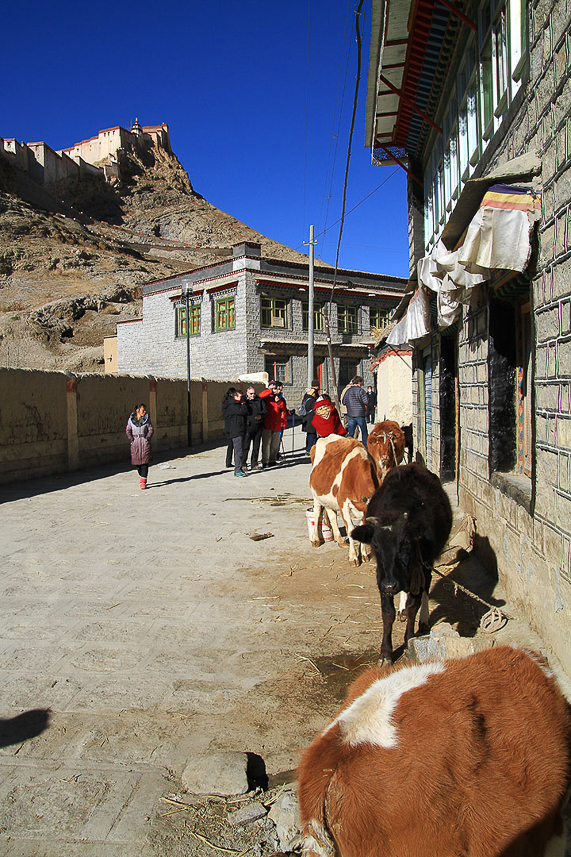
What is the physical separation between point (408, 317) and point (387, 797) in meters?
8.78

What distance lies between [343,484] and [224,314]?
31841 mm

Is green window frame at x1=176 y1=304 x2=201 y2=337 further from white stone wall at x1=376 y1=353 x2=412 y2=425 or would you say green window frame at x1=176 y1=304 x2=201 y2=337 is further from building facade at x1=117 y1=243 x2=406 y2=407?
white stone wall at x1=376 y1=353 x2=412 y2=425

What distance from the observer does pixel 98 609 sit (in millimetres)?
5270

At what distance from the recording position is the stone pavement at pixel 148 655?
273 centimetres

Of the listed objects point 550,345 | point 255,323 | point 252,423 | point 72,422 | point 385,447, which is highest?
point 255,323

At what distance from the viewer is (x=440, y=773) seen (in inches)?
70.9

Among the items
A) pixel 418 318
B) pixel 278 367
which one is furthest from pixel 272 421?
pixel 278 367

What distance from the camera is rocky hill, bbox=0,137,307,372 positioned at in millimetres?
49031

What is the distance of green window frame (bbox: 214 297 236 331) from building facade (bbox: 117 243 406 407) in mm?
63

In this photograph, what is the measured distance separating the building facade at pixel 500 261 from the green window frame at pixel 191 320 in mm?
29240

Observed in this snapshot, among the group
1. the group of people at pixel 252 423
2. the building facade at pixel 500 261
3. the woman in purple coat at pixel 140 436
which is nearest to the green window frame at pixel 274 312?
the group of people at pixel 252 423

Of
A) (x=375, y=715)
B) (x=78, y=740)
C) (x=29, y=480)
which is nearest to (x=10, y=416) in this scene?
(x=29, y=480)

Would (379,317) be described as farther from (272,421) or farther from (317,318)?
(272,421)

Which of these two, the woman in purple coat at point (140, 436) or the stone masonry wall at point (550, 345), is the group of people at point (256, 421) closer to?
the woman in purple coat at point (140, 436)
